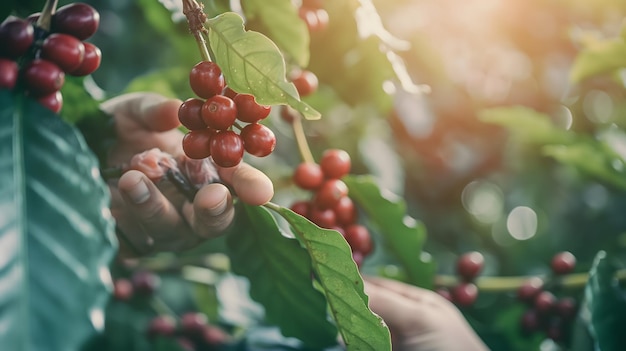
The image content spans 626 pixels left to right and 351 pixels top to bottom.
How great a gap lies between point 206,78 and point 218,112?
4 centimetres

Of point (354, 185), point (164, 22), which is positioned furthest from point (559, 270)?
point (164, 22)

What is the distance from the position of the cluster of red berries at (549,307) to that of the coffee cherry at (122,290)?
95 cm

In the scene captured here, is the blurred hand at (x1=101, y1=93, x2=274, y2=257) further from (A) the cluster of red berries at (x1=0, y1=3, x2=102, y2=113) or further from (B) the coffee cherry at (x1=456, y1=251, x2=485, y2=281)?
(B) the coffee cherry at (x1=456, y1=251, x2=485, y2=281)

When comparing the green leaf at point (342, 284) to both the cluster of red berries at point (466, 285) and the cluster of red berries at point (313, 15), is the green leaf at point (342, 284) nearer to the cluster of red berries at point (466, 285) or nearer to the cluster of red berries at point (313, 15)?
the cluster of red berries at point (313, 15)

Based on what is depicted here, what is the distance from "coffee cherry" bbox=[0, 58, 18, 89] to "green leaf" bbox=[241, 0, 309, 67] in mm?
400

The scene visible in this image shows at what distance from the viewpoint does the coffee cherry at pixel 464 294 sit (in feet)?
4.69

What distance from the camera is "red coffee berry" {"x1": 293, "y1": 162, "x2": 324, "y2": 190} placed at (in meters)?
1.18

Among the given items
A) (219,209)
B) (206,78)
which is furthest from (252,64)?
(219,209)

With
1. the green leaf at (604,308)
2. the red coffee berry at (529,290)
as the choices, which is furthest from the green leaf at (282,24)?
the red coffee berry at (529,290)

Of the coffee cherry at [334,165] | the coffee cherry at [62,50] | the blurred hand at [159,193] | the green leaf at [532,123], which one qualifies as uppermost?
the coffee cherry at [62,50]

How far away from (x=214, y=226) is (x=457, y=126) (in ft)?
5.62

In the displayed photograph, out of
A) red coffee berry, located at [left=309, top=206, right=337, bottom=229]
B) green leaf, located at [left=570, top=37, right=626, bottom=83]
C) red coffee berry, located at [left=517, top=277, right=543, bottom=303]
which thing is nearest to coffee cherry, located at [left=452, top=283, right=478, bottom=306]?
red coffee berry, located at [left=517, top=277, right=543, bottom=303]

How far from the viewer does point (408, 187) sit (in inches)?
92.0

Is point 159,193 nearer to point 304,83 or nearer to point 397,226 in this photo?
point 304,83
